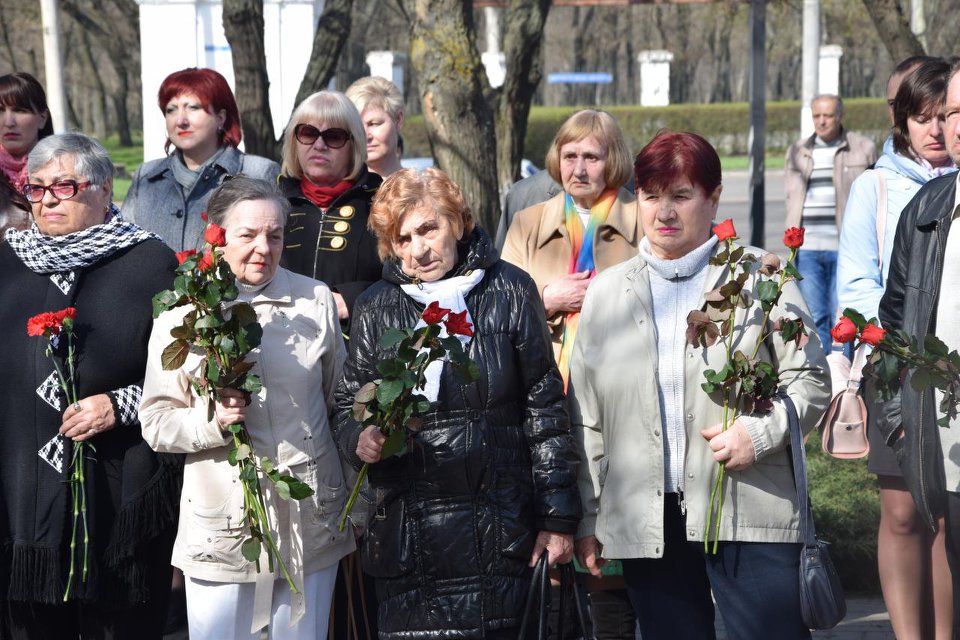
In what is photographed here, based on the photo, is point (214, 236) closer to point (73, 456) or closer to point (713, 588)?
point (73, 456)

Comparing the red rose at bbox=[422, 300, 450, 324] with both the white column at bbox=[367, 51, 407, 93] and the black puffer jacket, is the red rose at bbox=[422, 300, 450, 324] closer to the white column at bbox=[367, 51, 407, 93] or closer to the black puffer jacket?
the black puffer jacket

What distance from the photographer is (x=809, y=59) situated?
23609 millimetres

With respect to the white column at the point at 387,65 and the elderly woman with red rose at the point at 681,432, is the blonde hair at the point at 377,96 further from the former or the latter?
the white column at the point at 387,65

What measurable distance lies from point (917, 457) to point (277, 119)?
38.7 feet

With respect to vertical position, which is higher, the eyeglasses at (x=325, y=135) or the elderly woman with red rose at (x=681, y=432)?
the eyeglasses at (x=325, y=135)

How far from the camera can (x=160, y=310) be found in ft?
11.5

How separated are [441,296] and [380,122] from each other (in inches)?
81.9

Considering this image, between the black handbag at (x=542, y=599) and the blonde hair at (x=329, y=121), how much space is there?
184 cm

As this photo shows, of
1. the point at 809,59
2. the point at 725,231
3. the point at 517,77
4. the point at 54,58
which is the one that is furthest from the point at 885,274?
the point at 809,59

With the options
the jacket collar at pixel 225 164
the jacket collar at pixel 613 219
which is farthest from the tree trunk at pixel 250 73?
the jacket collar at pixel 613 219

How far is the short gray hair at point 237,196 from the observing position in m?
3.78

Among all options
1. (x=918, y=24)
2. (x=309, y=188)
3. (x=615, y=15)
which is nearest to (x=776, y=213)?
(x=918, y=24)

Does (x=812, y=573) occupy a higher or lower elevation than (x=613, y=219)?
lower

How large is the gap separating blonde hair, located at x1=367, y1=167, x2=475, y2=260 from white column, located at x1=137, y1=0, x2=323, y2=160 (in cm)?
1020
